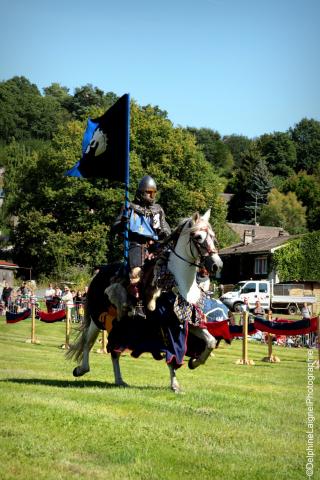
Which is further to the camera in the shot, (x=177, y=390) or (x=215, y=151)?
(x=215, y=151)

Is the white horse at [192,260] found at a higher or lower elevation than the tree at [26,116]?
lower

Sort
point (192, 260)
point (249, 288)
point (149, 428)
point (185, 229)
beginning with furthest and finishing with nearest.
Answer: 1. point (249, 288)
2. point (185, 229)
3. point (192, 260)
4. point (149, 428)

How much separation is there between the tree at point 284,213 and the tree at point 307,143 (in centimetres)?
2602

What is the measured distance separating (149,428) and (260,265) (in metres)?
64.1

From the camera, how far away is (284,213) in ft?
373

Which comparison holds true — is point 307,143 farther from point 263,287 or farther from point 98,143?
point 98,143

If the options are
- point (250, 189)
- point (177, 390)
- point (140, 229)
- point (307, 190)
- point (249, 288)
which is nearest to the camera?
point (177, 390)

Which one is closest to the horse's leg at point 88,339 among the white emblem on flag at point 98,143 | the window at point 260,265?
the white emblem on flag at point 98,143

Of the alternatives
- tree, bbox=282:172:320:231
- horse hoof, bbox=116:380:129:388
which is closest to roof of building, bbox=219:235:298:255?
tree, bbox=282:172:320:231

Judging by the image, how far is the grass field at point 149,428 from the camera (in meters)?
6.89

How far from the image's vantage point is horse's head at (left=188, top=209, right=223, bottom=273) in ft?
36.5

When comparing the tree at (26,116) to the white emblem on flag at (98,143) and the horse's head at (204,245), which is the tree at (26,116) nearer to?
the white emblem on flag at (98,143)

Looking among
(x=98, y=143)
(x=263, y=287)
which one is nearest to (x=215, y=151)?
(x=263, y=287)

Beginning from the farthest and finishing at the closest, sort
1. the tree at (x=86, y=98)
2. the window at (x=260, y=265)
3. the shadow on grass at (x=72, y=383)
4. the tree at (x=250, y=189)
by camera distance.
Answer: the tree at (x=86, y=98) → the tree at (x=250, y=189) → the window at (x=260, y=265) → the shadow on grass at (x=72, y=383)
